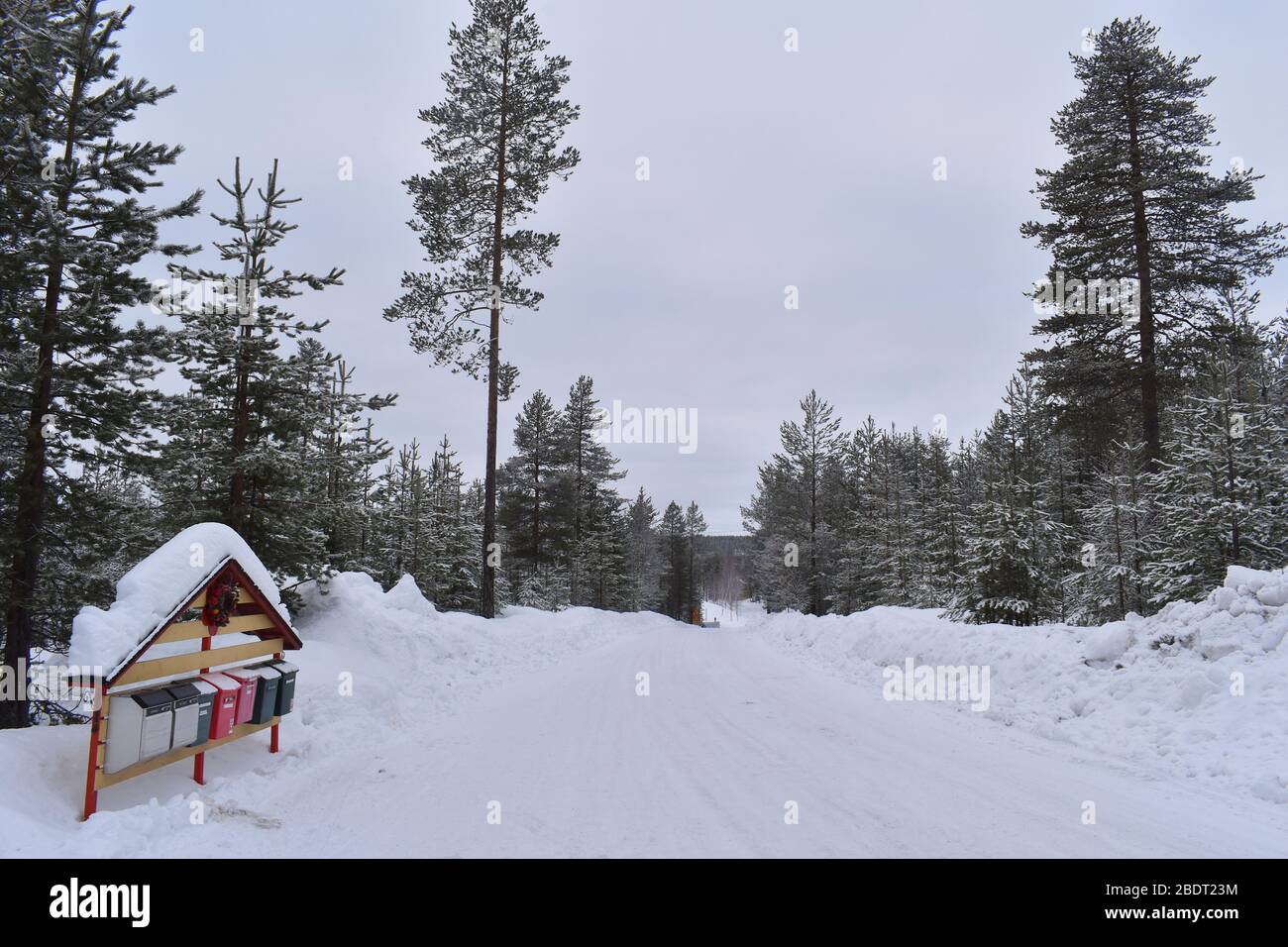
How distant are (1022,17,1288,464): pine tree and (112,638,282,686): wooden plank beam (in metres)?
19.7

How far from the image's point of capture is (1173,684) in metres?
7.48

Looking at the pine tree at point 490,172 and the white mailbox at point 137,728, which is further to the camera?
the pine tree at point 490,172

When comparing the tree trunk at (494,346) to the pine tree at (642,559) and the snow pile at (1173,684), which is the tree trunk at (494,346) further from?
the pine tree at (642,559)

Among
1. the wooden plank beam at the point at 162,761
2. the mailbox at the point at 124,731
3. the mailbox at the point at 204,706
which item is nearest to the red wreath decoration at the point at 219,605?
the mailbox at the point at 204,706

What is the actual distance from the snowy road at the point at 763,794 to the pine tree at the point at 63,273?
224 inches

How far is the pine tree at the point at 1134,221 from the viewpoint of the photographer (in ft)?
52.6

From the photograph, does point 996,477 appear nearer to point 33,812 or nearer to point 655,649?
point 655,649

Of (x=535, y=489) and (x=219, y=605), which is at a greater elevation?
(x=535, y=489)

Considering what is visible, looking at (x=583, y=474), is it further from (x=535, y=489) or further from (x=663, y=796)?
(x=663, y=796)

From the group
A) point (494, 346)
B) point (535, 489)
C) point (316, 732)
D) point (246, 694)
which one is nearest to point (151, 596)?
point (246, 694)

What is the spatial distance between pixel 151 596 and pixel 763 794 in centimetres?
558

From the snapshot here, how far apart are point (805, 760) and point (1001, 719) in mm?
3568

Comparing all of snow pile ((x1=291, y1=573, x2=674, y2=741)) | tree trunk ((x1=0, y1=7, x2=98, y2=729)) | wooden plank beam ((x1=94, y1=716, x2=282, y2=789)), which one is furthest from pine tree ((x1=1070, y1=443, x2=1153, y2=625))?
tree trunk ((x1=0, y1=7, x2=98, y2=729))

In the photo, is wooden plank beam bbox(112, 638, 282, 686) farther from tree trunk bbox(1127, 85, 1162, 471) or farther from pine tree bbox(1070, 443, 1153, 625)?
tree trunk bbox(1127, 85, 1162, 471)
